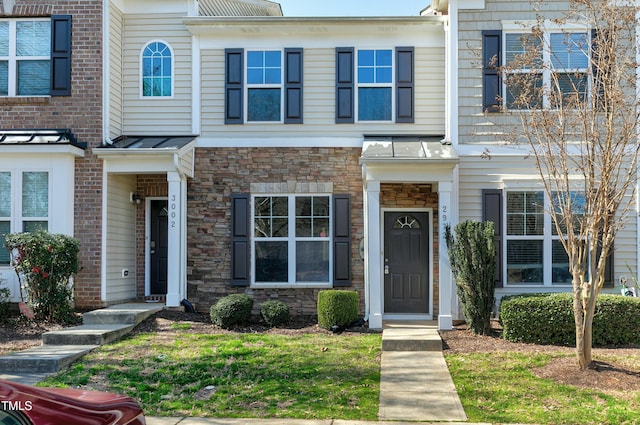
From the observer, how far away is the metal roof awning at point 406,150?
1122 cm

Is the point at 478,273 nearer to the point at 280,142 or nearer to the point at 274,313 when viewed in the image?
the point at 274,313

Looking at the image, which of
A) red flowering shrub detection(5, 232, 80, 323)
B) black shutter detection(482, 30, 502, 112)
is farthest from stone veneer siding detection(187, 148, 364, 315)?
black shutter detection(482, 30, 502, 112)

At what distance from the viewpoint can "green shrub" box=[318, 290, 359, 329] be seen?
11117mm

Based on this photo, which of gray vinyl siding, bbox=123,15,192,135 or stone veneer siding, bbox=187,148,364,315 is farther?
gray vinyl siding, bbox=123,15,192,135

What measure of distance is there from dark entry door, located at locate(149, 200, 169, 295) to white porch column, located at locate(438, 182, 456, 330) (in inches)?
226

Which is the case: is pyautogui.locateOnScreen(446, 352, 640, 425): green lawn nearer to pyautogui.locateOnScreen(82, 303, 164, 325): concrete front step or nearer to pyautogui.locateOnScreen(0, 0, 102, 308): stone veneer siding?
pyautogui.locateOnScreen(82, 303, 164, 325): concrete front step

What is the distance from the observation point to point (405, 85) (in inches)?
504

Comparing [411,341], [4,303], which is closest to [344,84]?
[411,341]

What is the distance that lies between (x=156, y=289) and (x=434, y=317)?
5723mm

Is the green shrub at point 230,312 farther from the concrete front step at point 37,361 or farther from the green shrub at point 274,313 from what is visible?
the concrete front step at point 37,361

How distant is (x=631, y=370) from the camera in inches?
319

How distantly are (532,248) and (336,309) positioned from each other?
155 inches

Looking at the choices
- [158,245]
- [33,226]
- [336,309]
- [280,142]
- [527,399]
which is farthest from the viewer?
[158,245]

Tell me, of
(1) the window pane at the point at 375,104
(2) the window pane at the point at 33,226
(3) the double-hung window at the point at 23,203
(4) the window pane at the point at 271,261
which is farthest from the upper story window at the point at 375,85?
(2) the window pane at the point at 33,226
